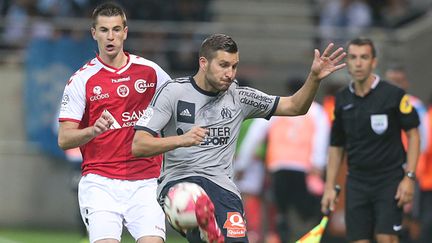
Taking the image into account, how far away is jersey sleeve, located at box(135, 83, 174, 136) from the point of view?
8.68 metres

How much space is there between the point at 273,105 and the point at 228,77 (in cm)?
61

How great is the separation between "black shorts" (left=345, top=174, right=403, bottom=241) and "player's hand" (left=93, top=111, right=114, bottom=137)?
3385 mm

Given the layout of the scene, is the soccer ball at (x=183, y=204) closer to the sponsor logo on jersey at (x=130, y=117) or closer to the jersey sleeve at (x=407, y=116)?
the sponsor logo on jersey at (x=130, y=117)

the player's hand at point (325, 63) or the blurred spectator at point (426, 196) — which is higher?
the player's hand at point (325, 63)

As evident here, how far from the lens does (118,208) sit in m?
9.12

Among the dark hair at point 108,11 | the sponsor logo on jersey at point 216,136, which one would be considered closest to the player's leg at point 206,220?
the sponsor logo on jersey at point 216,136

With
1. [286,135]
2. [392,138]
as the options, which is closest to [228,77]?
[392,138]

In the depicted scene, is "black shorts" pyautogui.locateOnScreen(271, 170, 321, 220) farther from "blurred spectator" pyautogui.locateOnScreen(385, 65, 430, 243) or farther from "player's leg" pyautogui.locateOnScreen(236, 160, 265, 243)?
"blurred spectator" pyautogui.locateOnScreen(385, 65, 430, 243)

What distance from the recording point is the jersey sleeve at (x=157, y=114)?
8.68 metres

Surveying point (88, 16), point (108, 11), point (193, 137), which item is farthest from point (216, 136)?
point (88, 16)

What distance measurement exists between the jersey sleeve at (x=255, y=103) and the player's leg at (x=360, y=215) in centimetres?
233

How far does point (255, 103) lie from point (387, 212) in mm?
2468

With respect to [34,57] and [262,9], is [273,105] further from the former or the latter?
[262,9]

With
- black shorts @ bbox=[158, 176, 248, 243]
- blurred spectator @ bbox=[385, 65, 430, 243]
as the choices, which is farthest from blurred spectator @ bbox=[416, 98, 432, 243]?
black shorts @ bbox=[158, 176, 248, 243]
